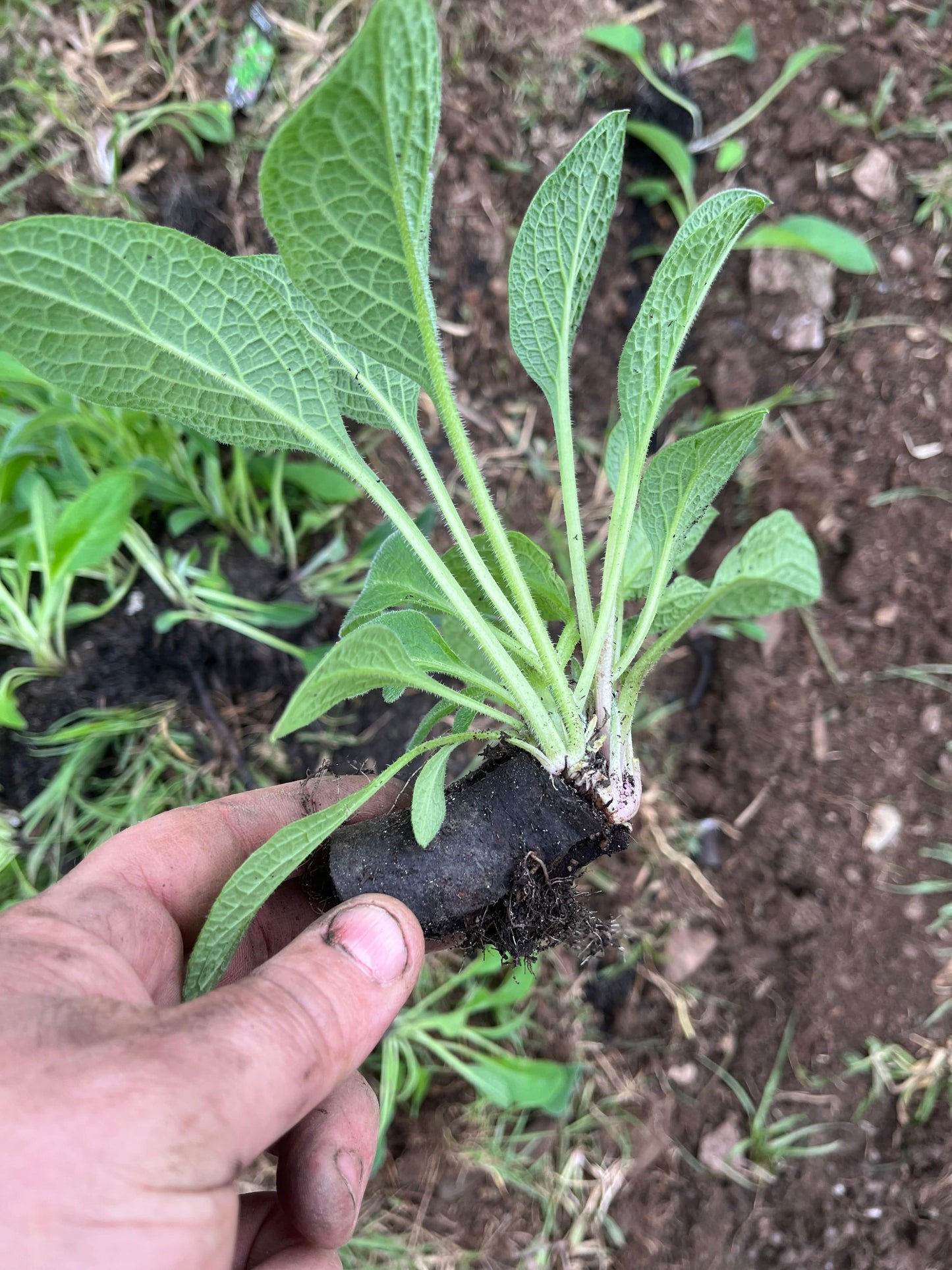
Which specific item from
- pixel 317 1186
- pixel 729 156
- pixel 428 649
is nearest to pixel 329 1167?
pixel 317 1186

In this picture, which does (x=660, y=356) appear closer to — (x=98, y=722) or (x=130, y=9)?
(x=98, y=722)

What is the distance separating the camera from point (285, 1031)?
866 millimetres

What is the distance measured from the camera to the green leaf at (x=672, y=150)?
2.21m

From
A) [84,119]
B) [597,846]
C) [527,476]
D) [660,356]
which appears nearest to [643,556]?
[660,356]

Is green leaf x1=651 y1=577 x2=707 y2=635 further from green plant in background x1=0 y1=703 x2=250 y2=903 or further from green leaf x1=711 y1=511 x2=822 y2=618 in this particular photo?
green plant in background x1=0 y1=703 x2=250 y2=903

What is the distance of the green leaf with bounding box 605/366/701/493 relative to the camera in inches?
49.9

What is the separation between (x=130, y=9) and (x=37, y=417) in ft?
4.20

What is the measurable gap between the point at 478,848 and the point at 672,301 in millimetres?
819

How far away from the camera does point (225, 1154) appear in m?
0.79

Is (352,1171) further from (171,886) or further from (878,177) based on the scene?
(878,177)

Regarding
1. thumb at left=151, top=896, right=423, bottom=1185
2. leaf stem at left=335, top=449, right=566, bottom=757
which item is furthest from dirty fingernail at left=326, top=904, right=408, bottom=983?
leaf stem at left=335, top=449, right=566, bottom=757

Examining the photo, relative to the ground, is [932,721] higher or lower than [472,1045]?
lower

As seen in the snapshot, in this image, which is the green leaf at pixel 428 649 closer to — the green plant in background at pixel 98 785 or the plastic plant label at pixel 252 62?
the green plant in background at pixel 98 785

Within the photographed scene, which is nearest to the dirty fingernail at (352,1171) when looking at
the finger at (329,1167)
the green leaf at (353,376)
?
the finger at (329,1167)
